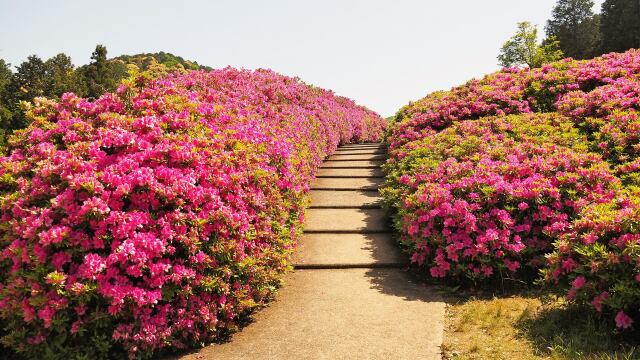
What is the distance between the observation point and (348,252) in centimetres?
759

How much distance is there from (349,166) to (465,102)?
3627 mm

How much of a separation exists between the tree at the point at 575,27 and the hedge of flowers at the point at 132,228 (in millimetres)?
62935

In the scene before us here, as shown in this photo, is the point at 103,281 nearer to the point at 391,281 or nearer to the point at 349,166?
the point at 391,281

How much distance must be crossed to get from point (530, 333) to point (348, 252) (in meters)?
3.26

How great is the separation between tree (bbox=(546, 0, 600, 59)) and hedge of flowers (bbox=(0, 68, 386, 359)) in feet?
206

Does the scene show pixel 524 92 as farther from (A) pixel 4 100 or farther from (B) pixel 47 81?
(A) pixel 4 100

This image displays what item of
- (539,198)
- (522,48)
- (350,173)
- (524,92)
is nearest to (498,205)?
(539,198)

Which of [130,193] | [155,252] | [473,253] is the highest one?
[130,193]

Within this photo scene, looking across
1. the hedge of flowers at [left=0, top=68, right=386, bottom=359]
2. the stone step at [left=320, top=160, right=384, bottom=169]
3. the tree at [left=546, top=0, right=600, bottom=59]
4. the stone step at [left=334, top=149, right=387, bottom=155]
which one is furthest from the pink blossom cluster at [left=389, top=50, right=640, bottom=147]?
the tree at [left=546, top=0, right=600, bottom=59]

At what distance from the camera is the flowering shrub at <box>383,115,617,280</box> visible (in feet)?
20.3

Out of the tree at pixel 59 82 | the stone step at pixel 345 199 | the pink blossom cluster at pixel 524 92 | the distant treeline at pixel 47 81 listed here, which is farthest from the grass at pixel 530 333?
the tree at pixel 59 82

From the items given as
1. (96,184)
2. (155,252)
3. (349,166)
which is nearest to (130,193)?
(96,184)

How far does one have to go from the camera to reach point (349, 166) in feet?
45.1

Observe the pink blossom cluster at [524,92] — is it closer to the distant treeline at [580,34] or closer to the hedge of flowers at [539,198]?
the hedge of flowers at [539,198]
